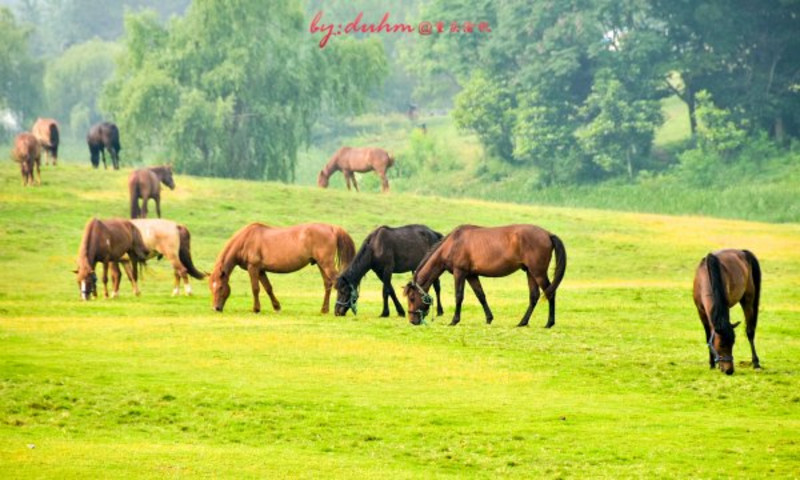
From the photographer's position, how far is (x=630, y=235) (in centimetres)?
4759

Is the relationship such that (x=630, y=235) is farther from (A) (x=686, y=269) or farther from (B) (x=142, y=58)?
(B) (x=142, y=58)

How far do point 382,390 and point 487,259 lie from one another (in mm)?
6846

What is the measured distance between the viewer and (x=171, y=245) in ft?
108

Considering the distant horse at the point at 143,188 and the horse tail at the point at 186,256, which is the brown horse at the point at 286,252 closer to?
the horse tail at the point at 186,256

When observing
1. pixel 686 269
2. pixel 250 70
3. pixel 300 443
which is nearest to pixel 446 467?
pixel 300 443

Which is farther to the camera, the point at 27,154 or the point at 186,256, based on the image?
the point at 27,154

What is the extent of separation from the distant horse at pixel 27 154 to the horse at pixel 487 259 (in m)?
24.3

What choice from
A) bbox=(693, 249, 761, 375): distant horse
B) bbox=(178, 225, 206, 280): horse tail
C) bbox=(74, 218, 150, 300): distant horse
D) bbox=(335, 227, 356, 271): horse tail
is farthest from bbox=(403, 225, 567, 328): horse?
bbox=(178, 225, 206, 280): horse tail

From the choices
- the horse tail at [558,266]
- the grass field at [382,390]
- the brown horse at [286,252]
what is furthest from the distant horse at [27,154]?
the horse tail at [558,266]

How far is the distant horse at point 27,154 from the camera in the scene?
47562mm

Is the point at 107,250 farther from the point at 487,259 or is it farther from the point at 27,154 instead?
the point at 27,154

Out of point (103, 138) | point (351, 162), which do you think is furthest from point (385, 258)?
point (351, 162)

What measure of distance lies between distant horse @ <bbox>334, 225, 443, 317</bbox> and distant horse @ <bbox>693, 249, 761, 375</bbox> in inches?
274

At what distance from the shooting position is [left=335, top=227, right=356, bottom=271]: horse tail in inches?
1113
